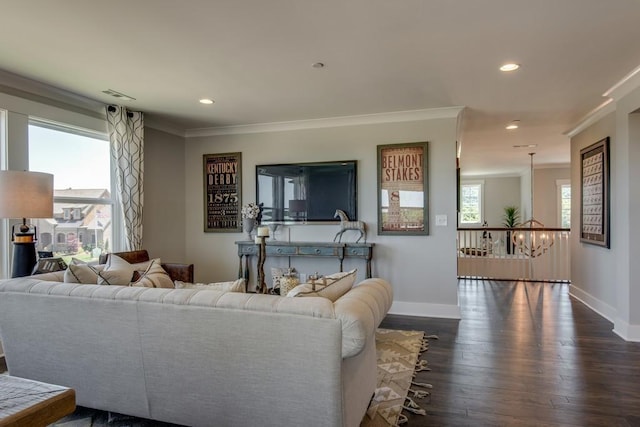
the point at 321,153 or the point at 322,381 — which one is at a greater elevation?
the point at 321,153

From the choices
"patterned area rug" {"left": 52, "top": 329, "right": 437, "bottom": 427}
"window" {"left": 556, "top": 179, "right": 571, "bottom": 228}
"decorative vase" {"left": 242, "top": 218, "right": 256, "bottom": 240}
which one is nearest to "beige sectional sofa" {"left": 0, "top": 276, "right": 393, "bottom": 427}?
"patterned area rug" {"left": 52, "top": 329, "right": 437, "bottom": 427}

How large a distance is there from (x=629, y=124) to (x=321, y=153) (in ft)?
10.6

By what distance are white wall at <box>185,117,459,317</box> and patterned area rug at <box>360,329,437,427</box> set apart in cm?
87

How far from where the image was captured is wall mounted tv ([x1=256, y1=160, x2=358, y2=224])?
4938mm

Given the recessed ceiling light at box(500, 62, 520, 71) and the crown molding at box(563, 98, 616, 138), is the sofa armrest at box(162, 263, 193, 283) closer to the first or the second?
the recessed ceiling light at box(500, 62, 520, 71)

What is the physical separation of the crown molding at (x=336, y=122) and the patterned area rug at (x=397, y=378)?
8.07 feet

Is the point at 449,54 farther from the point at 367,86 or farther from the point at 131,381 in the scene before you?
the point at 131,381

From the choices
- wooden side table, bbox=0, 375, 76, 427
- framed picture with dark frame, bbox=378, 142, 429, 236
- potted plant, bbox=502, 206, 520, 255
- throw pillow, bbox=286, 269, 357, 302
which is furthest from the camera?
potted plant, bbox=502, 206, 520, 255

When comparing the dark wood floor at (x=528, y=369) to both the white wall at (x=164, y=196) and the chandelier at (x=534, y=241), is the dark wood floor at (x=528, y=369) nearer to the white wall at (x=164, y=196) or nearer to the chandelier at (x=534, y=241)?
the chandelier at (x=534, y=241)

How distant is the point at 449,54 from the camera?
2.94 metres

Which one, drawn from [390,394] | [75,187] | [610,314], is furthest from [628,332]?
[75,187]

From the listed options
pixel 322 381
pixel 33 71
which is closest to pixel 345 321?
pixel 322 381

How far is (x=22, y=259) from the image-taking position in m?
2.88

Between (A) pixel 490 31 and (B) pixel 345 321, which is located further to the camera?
(A) pixel 490 31
